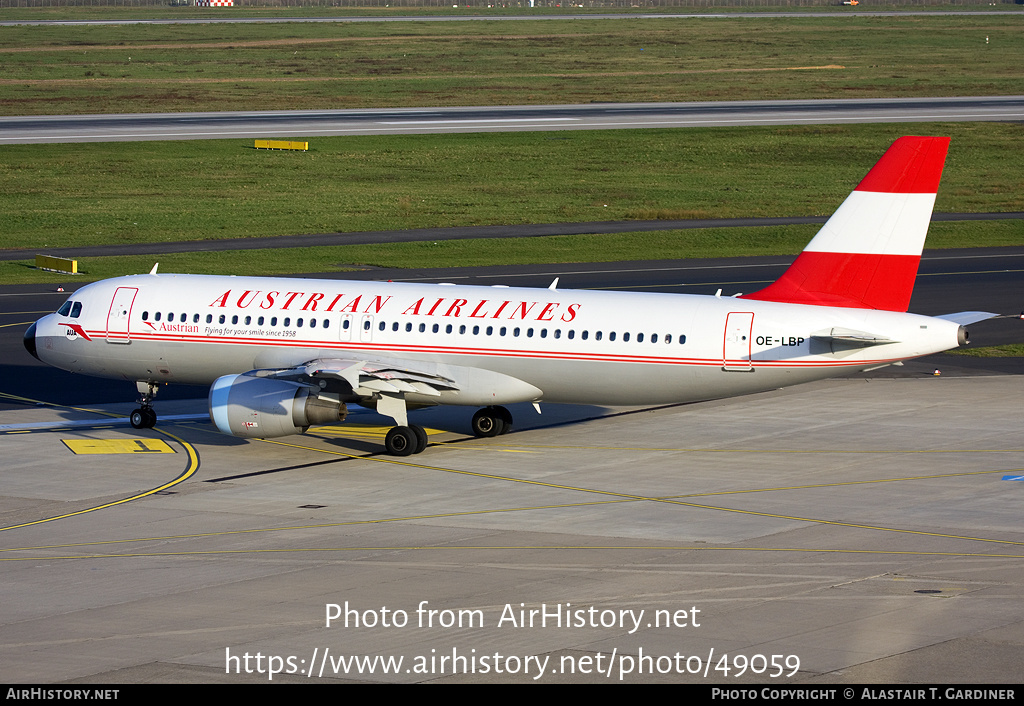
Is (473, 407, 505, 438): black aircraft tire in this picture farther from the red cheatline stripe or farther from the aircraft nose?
the aircraft nose

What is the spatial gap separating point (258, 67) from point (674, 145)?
66.2 metres

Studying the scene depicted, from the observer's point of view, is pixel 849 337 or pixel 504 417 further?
pixel 504 417

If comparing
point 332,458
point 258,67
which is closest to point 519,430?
point 332,458

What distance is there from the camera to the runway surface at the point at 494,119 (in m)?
110

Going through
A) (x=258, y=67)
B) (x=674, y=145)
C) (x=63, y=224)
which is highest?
(x=258, y=67)

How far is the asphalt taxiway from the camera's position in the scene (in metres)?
22.0

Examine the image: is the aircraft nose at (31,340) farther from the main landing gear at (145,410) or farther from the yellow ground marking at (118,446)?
the yellow ground marking at (118,446)

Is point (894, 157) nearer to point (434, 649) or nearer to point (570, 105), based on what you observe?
point (434, 649)

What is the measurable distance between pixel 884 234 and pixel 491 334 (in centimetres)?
1127

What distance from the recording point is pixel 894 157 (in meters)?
36.6

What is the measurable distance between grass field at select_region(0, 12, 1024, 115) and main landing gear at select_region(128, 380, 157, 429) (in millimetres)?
88567

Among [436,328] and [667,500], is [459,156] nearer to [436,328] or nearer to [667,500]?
[436,328]

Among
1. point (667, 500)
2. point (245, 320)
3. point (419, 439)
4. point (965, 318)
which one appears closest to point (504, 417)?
point (419, 439)

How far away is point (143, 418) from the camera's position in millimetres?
42125
